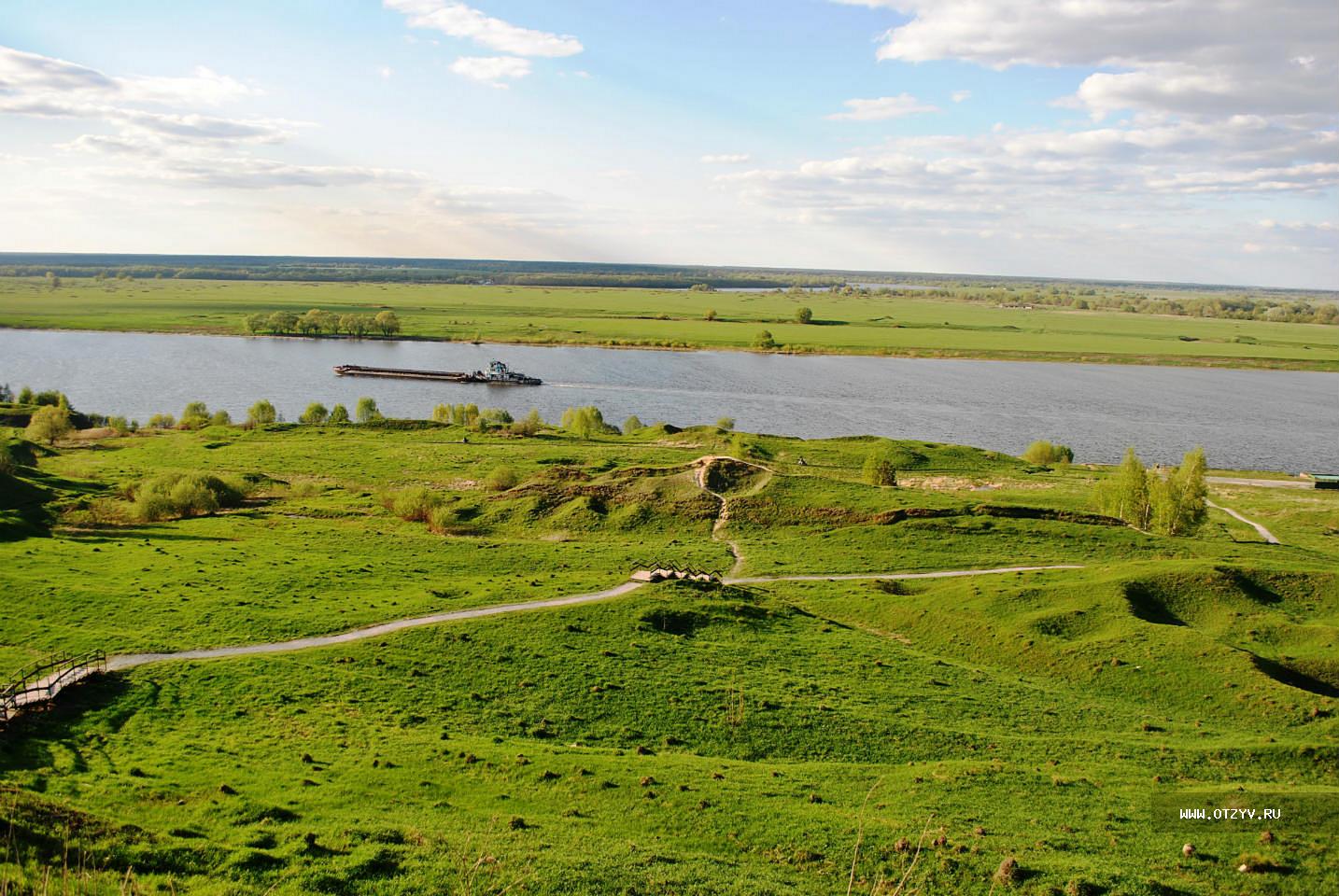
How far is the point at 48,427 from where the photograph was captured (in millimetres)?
115438

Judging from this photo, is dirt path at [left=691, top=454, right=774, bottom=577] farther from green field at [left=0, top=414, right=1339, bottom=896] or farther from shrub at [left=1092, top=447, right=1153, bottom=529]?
shrub at [left=1092, top=447, right=1153, bottom=529]

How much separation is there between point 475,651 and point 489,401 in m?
136

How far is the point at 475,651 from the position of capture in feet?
135

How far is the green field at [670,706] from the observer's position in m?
23.5

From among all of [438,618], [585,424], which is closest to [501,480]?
[438,618]

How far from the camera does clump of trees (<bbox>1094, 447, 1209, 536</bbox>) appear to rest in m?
76.1

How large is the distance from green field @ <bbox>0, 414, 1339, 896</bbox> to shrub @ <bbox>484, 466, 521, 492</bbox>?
11.2 meters

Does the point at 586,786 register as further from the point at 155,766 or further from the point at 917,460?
the point at 917,460

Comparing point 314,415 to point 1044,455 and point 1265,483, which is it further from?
point 1265,483

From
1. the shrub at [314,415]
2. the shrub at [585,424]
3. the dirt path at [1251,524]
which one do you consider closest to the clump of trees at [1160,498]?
the dirt path at [1251,524]

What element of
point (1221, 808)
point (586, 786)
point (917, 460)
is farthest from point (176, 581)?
point (917, 460)

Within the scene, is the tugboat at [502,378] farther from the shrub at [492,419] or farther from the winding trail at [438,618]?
the winding trail at [438,618]

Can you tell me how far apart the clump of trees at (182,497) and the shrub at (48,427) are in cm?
4655

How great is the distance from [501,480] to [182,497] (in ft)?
95.6
